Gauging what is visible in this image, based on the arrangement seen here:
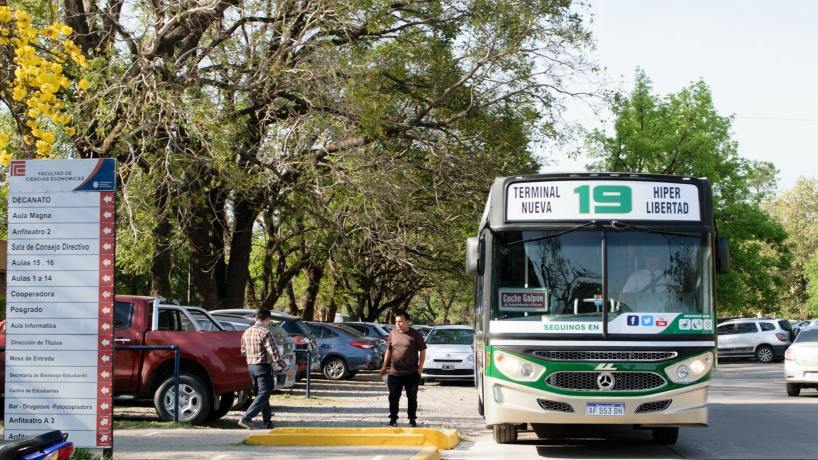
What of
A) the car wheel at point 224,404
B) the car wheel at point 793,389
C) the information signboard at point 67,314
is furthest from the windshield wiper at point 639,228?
the car wheel at point 793,389

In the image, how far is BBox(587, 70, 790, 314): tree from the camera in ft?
173

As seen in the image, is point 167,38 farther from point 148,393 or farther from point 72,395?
point 72,395

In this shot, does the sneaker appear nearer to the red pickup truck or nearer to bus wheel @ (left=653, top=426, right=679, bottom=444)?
the red pickup truck

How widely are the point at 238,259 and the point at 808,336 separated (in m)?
15.4

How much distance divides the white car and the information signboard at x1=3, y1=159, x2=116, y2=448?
16.8 m

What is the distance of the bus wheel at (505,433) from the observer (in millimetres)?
12992

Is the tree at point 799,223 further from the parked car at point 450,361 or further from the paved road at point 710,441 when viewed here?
the paved road at point 710,441

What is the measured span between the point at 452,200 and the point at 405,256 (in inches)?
98.2

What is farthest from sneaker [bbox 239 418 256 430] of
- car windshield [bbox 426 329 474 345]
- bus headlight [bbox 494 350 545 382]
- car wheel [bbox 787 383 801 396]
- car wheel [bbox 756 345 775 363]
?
car wheel [bbox 756 345 775 363]

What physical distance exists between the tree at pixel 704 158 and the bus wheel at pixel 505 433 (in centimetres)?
4076

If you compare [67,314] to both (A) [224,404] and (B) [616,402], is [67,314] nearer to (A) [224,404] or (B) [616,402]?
(B) [616,402]

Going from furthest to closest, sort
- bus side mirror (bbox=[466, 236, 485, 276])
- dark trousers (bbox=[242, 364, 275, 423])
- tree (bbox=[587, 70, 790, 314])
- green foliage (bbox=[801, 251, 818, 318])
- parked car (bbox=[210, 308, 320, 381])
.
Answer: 1. green foliage (bbox=[801, 251, 818, 318])
2. tree (bbox=[587, 70, 790, 314])
3. parked car (bbox=[210, 308, 320, 381])
4. dark trousers (bbox=[242, 364, 275, 423])
5. bus side mirror (bbox=[466, 236, 485, 276])

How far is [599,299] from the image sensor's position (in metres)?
12.1

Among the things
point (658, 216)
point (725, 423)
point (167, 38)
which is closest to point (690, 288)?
point (658, 216)
